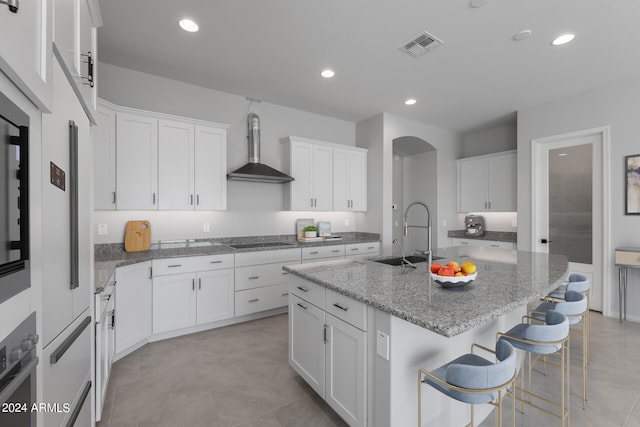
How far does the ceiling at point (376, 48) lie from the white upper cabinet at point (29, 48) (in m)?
1.76

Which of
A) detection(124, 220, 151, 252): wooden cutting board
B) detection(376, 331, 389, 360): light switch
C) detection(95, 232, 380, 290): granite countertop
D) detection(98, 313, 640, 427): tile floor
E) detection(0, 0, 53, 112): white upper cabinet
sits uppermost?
detection(0, 0, 53, 112): white upper cabinet

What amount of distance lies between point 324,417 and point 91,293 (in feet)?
5.18

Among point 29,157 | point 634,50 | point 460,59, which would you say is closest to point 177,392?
point 29,157

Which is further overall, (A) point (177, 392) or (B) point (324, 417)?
(A) point (177, 392)

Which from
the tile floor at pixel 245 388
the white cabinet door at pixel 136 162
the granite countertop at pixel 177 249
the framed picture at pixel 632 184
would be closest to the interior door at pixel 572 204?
the framed picture at pixel 632 184

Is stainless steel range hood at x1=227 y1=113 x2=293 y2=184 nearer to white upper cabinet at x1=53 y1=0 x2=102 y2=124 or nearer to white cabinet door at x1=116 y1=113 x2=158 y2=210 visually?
white cabinet door at x1=116 y1=113 x2=158 y2=210

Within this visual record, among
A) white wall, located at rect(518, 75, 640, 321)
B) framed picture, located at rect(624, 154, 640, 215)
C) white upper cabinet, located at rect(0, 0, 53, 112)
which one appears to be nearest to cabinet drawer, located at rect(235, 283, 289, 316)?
white upper cabinet, located at rect(0, 0, 53, 112)

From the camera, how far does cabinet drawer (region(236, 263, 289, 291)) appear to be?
11.3 feet

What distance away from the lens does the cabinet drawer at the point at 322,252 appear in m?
3.91

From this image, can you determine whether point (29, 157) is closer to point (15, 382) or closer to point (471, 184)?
point (15, 382)

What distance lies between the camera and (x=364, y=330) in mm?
1531

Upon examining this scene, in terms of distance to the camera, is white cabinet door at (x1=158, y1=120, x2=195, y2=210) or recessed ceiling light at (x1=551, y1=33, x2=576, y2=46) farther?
white cabinet door at (x1=158, y1=120, x2=195, y2=210)

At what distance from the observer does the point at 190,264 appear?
10.2ft

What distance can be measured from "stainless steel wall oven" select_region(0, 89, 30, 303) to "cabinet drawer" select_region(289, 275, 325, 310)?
4.62ft
